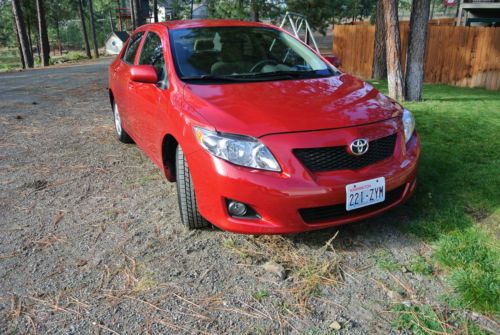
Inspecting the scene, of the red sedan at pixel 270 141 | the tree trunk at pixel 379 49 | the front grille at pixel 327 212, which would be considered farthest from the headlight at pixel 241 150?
the tree trunk at pixel 379 49

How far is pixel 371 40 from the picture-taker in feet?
37.7

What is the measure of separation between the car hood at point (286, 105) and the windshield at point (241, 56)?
22cm

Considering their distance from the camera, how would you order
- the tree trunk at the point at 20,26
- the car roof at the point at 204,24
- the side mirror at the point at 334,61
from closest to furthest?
1. the car roof at the point at 204,24
2. the side mirror at the point at 334,61
3. the tree trunk at the point at 20,26

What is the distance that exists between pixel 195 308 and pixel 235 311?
8.9 inches

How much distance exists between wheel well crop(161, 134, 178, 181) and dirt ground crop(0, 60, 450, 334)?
1.10 ft

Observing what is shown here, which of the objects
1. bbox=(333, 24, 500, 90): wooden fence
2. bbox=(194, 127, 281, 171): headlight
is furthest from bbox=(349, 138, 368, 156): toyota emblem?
bbox=(333, 24, 500, 90): wooden fence

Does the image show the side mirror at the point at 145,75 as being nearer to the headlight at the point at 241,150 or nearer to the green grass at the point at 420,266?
the headlight at the point at 241,150

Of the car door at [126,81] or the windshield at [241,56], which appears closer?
the windshield at [241,56]

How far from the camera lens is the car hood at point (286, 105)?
260 centimetres

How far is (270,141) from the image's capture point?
8.19 ft

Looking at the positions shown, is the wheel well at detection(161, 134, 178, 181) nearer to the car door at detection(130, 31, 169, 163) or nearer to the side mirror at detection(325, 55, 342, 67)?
the car door at detection(130, 31, 169, 163)

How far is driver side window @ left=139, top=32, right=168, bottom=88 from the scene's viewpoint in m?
3.49

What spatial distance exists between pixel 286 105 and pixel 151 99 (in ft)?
4.38

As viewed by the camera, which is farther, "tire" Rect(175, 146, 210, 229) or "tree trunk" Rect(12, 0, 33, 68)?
"tree trunk" Rect(12, 0, 33, 68)
